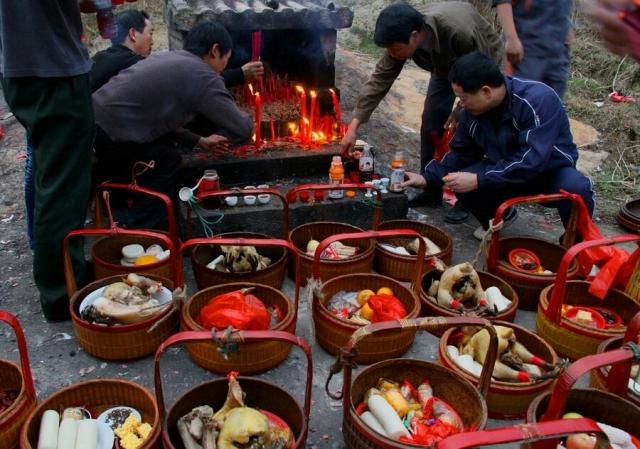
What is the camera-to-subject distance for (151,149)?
472 centimetres

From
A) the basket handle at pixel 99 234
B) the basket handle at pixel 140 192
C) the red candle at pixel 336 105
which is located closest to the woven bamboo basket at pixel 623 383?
the basket handle at pixel 99 234

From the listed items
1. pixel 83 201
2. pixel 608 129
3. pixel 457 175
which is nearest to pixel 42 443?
pixel 83 201

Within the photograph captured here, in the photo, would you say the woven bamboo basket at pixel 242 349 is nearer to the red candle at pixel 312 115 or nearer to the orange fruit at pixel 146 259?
the orange fruit at pixel 146 259

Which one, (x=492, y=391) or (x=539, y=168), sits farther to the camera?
(x=539, y=168)

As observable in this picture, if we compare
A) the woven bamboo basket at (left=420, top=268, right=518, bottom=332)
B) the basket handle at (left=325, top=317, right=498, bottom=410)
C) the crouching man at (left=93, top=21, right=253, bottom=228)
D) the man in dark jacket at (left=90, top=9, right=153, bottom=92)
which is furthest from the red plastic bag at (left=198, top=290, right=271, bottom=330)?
the man in dark jacket at (left=90, top=9, right=153, bottom=92)

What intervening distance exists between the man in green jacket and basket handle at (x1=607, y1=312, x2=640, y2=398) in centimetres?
282

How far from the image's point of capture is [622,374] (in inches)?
113

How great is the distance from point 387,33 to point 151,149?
7.53ft

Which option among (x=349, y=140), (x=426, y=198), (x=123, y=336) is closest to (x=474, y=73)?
(x=349, y=140)

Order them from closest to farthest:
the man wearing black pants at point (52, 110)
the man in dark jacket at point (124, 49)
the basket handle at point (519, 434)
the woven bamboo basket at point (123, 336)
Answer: the basket handle at point (519, 434) < the man wearing black pants at point (52, 110) < the woven bamboo basket at point (123, 336) < the man in dark jacket at point (124, 49)

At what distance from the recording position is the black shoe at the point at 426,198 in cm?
597

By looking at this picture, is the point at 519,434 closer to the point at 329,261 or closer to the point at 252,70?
the point at 329,261

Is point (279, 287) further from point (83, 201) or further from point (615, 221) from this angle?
point (615, 221)

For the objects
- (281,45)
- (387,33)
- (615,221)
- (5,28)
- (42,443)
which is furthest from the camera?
(281,45)
